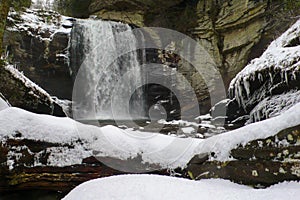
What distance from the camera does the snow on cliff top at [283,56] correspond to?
17.6 ft

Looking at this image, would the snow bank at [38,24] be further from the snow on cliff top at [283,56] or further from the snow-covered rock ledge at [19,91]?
the snow on cliff top at [283,56]

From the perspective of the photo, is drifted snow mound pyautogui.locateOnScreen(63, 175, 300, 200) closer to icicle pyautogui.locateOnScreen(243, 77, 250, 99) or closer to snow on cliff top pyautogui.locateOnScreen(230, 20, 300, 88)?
snow on cliff top pyautogui.locateOnScreen(230, 20, 300, 88)

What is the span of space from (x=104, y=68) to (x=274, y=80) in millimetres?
9857

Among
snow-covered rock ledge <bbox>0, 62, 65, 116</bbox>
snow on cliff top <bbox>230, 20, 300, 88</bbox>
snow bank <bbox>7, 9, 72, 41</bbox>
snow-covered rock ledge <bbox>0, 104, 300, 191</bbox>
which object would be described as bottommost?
snow-covered rock ledge <bbox>0, 104, 300, 191</bbox>

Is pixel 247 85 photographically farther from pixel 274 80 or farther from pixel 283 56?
pixel 283 56

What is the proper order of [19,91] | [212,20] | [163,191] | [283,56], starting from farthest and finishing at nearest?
[212,20] → [19,91] → [283,56] → [163,191]

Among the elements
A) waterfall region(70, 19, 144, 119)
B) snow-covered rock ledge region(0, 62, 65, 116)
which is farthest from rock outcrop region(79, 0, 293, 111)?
snow-covered rock ledge region(0, 62, 65, 116)

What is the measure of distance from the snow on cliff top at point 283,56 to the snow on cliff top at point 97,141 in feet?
10.1

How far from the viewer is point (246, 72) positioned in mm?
6645

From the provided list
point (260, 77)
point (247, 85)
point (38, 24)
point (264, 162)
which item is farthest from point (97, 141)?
point (38, 24)

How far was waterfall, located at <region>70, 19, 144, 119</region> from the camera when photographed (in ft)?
44.3

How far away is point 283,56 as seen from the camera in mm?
5641

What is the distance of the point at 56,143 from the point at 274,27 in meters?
12.2

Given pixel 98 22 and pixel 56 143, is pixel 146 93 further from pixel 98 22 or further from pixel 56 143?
pixel 56 143
